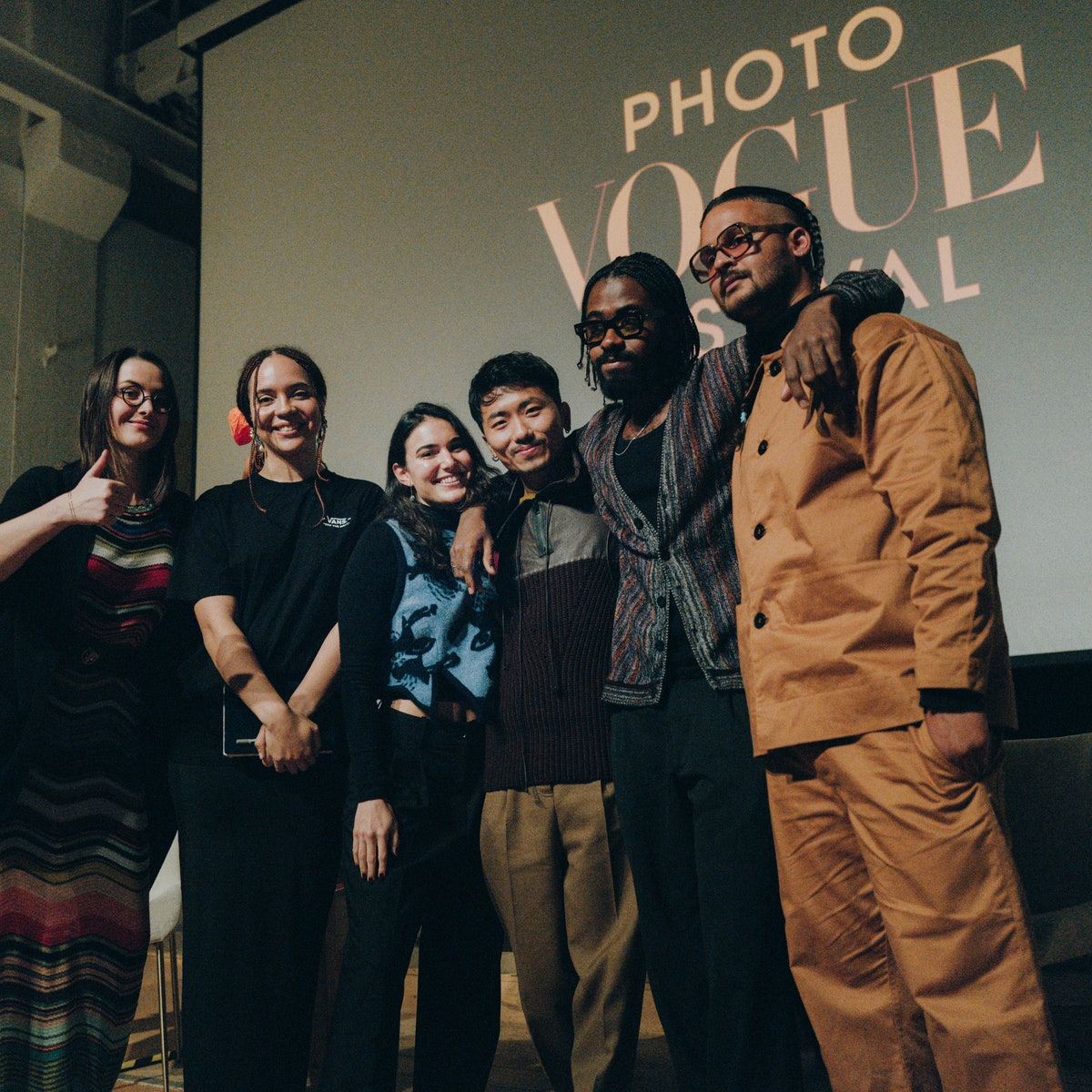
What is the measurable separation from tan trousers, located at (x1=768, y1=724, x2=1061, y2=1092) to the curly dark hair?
2.49ft

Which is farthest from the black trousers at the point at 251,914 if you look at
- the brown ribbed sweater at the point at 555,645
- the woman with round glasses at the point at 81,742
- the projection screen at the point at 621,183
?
the projection screen at the point at 621,183

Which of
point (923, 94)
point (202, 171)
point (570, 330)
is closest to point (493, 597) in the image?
point (570, 330)

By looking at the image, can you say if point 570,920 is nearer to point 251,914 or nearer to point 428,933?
point 428,933

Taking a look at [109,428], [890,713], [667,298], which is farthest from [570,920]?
Answer: [109,428]

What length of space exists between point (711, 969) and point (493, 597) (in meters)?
0.73

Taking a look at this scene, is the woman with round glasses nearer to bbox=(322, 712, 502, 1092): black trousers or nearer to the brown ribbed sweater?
bbox=(322, 712, 502, 1092): black trousers

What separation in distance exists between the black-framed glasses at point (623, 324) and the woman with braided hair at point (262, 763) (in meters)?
0.61

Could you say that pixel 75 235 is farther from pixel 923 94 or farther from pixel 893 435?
pixel 893 435

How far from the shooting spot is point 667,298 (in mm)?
1746

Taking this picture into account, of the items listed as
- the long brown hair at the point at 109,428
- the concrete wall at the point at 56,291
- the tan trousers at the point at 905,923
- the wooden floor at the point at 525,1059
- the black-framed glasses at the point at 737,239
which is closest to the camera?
the tan trousers at the point at 905,923

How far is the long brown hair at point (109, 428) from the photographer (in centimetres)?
197

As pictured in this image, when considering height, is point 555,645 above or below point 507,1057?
above

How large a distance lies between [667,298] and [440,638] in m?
0.73

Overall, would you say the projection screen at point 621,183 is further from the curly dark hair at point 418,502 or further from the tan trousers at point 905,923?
the tan trousers at point 905,923
